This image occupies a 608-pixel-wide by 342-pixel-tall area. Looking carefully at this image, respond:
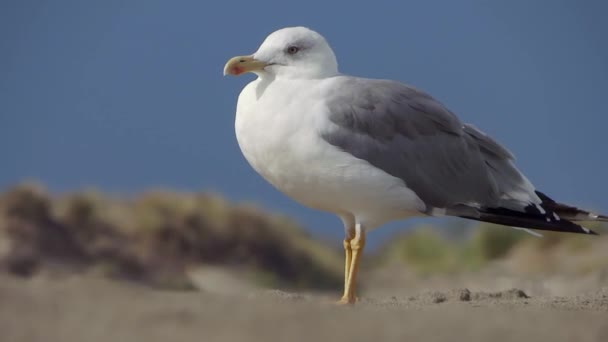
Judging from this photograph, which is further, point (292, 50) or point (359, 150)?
point (292, 50)

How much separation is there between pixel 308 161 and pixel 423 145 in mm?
1026

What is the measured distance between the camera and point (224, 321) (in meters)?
5.12

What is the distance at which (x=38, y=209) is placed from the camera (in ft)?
50.8

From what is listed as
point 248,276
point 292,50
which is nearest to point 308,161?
point 292,50

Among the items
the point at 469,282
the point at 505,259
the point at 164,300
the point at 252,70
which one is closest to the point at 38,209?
the point at 469,282

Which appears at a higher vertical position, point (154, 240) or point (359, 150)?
point (154, 240)

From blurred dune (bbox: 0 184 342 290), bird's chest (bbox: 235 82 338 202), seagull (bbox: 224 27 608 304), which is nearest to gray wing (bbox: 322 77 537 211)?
seagull (bbox: 224 27 608 304)

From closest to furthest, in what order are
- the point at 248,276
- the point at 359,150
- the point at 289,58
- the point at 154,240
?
the point at 359,150
the point at 289,58
the point at 248,276
the point at 154,240

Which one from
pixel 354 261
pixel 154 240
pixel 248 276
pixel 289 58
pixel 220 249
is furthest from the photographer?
pixel 220 249

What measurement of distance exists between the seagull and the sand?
59.9 inches

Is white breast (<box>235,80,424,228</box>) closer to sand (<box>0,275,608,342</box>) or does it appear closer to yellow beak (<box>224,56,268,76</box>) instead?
yellow beak (<box>224,56,268,76</box>)

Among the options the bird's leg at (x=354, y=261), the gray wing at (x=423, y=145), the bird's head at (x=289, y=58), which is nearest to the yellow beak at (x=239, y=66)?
the bird's head at (x=289, y=58)

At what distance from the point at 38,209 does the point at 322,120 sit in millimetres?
9110

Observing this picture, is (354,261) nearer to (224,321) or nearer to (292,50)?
(292,50)
